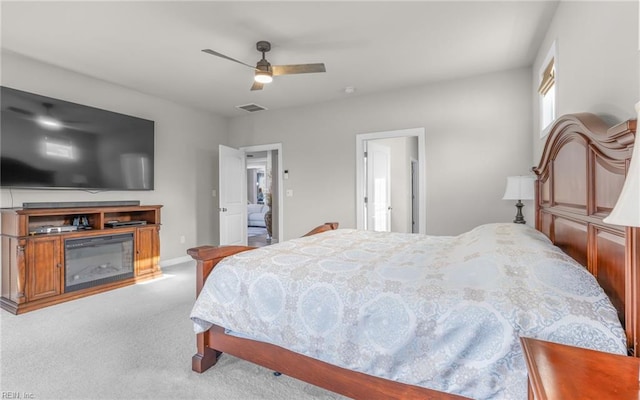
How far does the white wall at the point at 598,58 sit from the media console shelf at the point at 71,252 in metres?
4.44

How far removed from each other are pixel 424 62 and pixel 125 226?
406cm

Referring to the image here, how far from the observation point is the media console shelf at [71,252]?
2924 millimetres

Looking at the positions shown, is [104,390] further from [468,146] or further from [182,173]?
[468,146]

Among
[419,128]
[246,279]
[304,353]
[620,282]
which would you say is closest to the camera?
[620,282]

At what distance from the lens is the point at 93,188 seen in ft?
12.1

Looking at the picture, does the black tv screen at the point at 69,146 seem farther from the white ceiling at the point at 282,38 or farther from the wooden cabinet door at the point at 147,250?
the wooden cabinet door at the point at 147,250

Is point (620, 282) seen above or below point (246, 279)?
above

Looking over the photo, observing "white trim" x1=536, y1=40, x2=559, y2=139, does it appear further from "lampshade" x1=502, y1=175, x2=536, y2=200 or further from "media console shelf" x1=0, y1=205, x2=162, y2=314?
"media console shelf" x1=0, y1=205, x2=162, y2=314

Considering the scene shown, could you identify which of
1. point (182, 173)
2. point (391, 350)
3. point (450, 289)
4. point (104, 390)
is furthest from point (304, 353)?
point (182, 173)

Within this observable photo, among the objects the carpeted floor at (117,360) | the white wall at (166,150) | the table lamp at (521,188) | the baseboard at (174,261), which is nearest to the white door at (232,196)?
the white wall at (166,150)

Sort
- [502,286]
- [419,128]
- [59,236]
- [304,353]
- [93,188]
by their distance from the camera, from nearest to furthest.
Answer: [502,286] → [304,353] → [59,236] → [93,188] → [419,128]

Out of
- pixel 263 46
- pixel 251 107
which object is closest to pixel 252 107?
pixel 251 107

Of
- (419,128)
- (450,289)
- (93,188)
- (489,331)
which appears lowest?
(489,331)

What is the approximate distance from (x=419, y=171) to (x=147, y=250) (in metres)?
3.76
